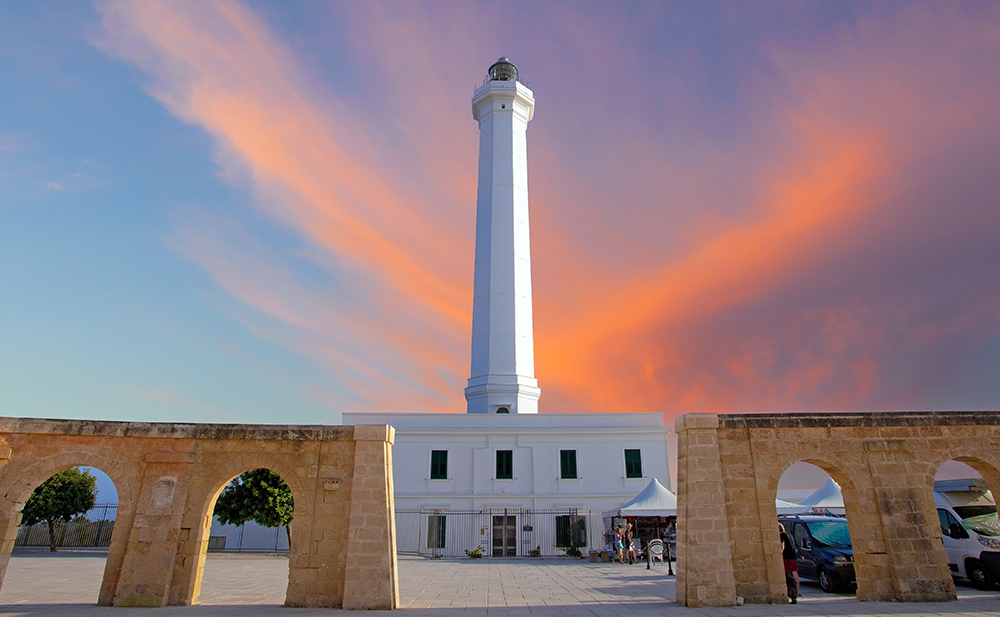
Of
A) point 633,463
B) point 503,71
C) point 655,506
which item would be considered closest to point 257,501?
point 655,506

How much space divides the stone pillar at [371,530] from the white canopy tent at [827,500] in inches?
667

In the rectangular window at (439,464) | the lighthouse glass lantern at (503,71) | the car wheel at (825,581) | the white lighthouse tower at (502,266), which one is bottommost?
the car wheel at (825,581)

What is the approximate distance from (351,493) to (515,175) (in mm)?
22861

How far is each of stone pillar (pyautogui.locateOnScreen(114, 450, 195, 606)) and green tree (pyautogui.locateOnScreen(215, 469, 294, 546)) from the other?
13634 millimetres

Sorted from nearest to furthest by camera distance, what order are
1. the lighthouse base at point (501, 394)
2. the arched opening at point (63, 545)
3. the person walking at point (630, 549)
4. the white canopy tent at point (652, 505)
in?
1. the arched opening at point (63, 545)
2. the white canopy tent at point (652, 505)
3. the person walking at point (630, 549)
4. the lighthouse base at point (501, 394)

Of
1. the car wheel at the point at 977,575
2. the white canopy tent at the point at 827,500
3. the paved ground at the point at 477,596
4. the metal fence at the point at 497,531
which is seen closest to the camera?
the paved ground at the point at 477,596

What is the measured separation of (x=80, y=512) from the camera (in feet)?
85.3

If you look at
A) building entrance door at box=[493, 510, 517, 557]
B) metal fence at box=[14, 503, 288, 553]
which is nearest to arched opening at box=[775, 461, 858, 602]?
building entrance door at box=[493, 510, 517, 557]

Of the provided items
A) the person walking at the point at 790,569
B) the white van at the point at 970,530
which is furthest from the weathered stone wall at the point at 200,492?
the white van at the point at 970,530

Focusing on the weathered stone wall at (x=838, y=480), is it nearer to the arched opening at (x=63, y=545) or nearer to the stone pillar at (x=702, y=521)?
the stone pillar at (x=702, y=521)

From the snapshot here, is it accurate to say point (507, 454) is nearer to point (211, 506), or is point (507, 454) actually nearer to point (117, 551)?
point (211, 506)

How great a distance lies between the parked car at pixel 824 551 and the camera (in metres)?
12.6

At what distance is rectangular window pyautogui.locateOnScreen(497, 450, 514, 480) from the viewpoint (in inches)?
1037

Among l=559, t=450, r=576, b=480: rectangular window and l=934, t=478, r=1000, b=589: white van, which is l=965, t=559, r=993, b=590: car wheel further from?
l=559, t=450, r=576, b=480: rectangular window
